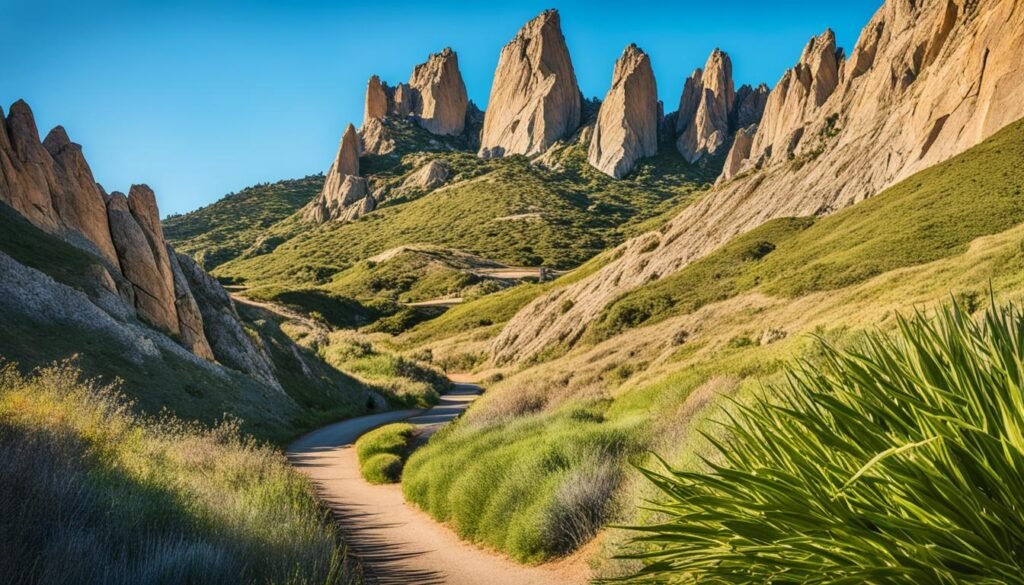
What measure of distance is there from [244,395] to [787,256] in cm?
3108

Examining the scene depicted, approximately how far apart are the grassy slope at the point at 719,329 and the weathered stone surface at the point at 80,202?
1748cm

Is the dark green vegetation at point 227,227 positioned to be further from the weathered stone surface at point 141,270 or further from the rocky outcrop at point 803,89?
the weathered stone surface at point 141,270

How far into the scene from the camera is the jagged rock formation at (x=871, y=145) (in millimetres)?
44062

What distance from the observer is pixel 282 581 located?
638 centimetres

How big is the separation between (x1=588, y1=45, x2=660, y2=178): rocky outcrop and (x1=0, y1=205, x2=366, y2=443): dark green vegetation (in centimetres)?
16653

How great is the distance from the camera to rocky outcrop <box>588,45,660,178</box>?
188 m

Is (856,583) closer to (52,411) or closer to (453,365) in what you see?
(52,411)

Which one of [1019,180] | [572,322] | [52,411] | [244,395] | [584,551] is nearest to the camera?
[584,551]

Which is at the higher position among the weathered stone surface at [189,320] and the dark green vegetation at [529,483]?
the weathered stone surface at [189,320]

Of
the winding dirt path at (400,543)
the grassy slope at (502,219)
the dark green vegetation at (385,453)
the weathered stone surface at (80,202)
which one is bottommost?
the winding dirt path at (400,543)

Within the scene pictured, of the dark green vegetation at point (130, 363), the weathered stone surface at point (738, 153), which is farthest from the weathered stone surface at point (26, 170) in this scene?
the weathered stone surface at point (738, 153)

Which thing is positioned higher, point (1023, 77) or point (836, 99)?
point (836, 99)

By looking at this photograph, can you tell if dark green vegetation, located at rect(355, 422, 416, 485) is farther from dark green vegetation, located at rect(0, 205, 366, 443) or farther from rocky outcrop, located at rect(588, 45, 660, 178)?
rocky outcrop, located at rect(588, 45, 660, 178)

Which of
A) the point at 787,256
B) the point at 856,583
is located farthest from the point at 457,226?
the point at 856,583
